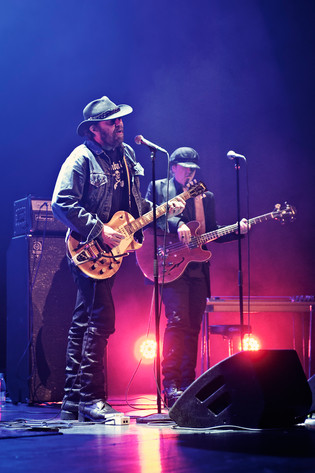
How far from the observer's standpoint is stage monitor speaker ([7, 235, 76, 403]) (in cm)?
556

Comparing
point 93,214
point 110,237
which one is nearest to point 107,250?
point 110,237

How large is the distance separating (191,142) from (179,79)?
70cm

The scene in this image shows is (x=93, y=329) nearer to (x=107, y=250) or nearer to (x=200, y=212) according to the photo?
(x=107, y=250)

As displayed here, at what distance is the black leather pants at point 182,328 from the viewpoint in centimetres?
520

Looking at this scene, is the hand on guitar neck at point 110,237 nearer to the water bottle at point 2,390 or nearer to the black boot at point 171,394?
the black boot at point 171,394

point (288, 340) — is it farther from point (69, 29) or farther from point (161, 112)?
point (69, 29)

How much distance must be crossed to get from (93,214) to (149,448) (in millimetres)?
1876

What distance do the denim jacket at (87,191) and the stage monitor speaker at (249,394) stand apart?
1.30 meters

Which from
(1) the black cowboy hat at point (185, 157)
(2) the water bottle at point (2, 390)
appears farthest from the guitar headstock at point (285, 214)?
(2) the water bottle at point (2, 390)

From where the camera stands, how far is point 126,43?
286 inches

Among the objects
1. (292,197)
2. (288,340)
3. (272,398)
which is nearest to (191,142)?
(292,197)

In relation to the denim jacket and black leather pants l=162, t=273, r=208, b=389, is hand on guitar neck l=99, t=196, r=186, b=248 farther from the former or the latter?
black leather pants l=162, t=273, r=208, b=389

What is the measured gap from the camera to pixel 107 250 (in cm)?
460

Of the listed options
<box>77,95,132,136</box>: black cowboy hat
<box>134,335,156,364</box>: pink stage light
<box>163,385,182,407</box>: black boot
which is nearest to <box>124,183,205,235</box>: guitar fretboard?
<box>77,95,132,136</box>: black cowboy hat
